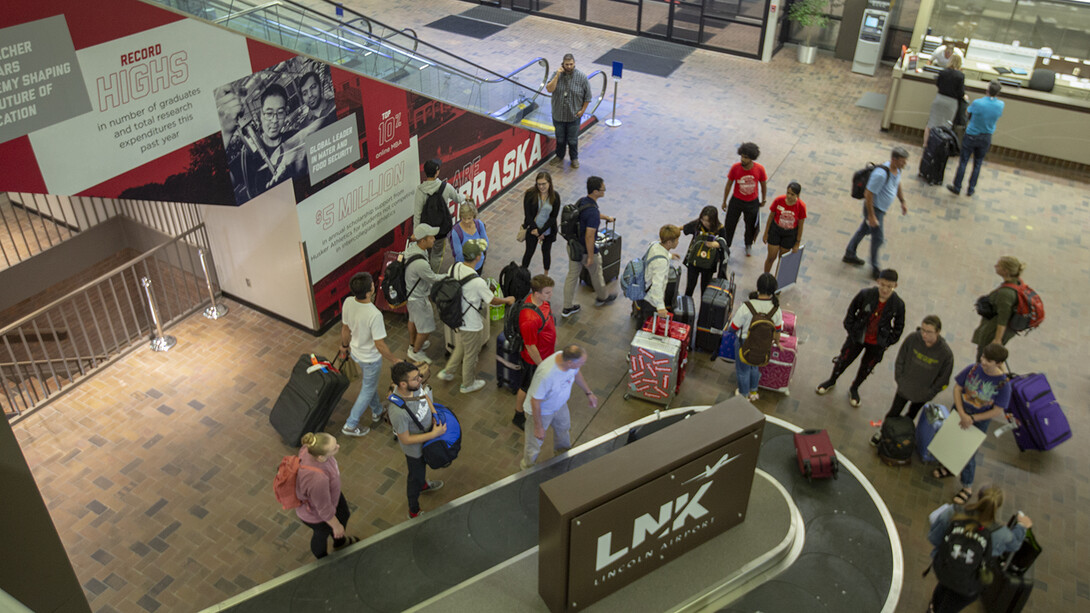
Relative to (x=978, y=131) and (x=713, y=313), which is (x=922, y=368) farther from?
(x=978, y=131)

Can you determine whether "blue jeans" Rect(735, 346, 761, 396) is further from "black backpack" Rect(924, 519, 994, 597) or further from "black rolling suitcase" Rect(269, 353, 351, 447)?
"black rolling suitcase" Rect(269, 353, 351, 447)

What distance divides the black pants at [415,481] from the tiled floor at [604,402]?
1.11 ft

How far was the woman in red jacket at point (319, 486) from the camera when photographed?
5.50 metres

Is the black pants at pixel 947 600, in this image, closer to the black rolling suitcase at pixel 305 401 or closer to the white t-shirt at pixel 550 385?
the white t-shirt at pixel 550 385

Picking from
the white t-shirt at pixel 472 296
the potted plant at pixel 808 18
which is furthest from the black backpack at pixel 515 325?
the potted plant at pixel 808 18

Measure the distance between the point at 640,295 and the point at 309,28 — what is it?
4.15 m

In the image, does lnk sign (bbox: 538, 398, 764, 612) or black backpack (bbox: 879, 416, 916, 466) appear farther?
black backpack (bbox: 879, 416, 916, 466)

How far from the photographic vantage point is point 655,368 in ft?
25.6

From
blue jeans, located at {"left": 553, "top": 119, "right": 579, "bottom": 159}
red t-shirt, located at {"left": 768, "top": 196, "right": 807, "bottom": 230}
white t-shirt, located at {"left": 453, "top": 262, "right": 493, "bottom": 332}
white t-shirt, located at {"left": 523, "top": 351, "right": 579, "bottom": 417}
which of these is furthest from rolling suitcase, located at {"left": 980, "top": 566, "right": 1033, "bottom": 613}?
blue jeans, located at {"left": 553, "top": 119, "right": 579, "bottom": 159}

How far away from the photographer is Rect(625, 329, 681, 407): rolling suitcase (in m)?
7.75

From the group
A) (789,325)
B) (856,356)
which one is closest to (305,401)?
(789,325)

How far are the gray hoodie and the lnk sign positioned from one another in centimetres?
229

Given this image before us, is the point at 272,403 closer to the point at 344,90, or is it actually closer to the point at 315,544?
the point at 315,544

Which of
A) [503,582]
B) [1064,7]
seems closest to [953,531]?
[503,582]
